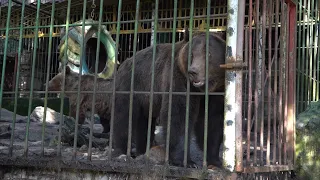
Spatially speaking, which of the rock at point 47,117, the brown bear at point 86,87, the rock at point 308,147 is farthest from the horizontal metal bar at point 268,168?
the rock at point 47,117

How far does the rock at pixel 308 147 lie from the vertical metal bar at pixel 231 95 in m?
2.01

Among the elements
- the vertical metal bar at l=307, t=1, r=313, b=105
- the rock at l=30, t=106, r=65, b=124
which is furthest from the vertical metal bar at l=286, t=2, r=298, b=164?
the rock at l=30, t=106, r=65, b=124

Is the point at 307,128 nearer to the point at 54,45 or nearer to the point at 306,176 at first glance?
the point at 306,176

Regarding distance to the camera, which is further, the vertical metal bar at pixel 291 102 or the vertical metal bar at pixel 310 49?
the vertical metal bar at pixel 310 49

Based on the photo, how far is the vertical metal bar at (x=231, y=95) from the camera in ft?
11.2

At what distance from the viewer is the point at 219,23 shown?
9773 millimetres

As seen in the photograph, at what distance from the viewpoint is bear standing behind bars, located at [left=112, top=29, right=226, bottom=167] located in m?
4.02

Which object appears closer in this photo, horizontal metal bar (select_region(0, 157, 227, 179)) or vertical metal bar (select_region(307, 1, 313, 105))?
horizontal metal bar (select_region(0, 157, 227, 179))

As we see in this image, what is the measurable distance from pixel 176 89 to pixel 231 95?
3.09 ft

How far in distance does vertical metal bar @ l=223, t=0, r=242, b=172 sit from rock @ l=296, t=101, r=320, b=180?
6.59ft

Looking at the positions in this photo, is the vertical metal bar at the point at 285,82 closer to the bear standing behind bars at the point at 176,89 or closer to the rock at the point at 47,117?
the bear standing behind bars at the point at 176,89

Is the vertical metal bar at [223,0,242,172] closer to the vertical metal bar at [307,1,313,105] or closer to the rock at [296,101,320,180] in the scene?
the rock at [296,101,320,180]

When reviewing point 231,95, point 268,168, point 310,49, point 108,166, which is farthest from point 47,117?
point 231,95

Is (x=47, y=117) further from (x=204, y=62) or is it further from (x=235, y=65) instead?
(x=235, y=65)
